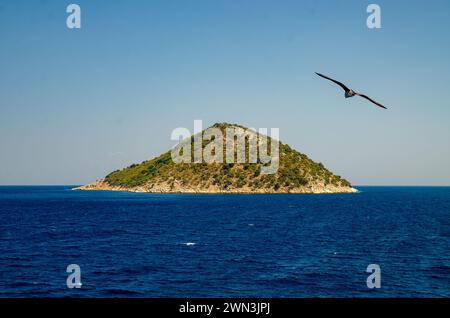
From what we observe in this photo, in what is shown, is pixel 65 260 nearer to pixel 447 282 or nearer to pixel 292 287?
pixel 292 287

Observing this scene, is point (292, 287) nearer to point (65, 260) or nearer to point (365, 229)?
point (65, 260)

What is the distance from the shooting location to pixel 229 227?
352 ft

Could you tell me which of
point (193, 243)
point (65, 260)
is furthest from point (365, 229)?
point (65, 260)

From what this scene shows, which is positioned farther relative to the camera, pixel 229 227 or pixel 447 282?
pixel 229 227

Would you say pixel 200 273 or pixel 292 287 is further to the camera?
pixel 200 273

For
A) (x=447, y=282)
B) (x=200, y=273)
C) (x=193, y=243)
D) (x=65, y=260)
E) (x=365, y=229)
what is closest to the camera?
(x=447, y=282)
